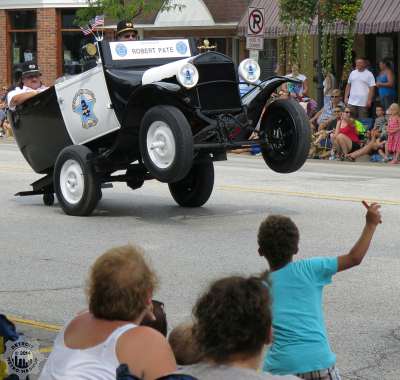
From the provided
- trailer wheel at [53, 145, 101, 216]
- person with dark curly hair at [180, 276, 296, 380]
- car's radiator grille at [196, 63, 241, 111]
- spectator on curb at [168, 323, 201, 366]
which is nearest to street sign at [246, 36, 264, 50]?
trailer wheel at [53, 145, 101, 216]

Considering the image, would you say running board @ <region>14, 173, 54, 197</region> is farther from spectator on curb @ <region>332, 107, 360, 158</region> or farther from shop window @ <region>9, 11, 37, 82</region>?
shop window @ <region>9, 11, 37, 82</region>

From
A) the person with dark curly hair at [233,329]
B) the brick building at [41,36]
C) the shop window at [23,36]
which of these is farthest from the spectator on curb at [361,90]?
the person with dark curly hair at [233,329]

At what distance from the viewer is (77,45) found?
39.4 metres

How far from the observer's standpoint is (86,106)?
13773 mm

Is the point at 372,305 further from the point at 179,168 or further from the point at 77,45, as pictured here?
the point at 77,45

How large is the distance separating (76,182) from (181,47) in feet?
6.98

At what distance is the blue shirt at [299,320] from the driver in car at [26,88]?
980 centimetres

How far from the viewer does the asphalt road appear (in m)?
8.45

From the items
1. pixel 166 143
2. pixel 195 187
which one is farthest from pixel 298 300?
pixel 195 187

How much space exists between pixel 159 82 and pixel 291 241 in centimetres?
738

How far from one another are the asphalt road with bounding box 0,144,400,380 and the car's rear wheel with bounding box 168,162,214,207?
6.4 inches

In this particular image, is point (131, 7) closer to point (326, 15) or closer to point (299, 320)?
point (326, 15)

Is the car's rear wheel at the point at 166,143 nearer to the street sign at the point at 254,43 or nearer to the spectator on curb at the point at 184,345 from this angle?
the spectator on curb at the point at 184,345

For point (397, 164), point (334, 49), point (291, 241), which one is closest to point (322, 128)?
point (397, 164)
